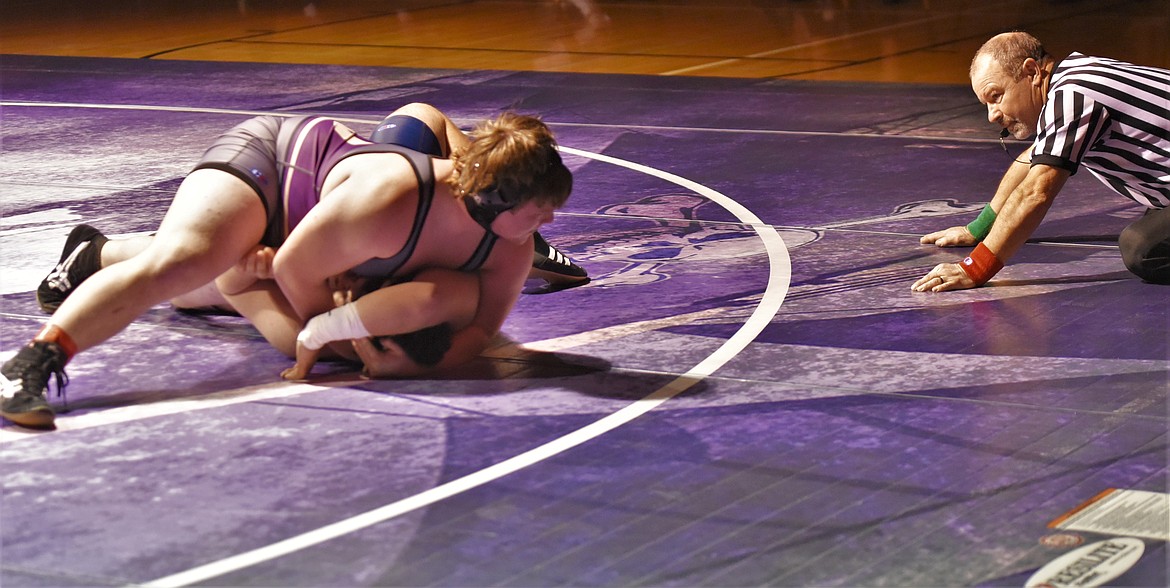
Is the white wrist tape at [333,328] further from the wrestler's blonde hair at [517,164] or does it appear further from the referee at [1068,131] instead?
the referee at [1068,131]

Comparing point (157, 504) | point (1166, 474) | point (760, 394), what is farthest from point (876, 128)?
point (157, 504)

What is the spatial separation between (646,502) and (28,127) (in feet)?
17.6

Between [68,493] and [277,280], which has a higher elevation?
[277,280]

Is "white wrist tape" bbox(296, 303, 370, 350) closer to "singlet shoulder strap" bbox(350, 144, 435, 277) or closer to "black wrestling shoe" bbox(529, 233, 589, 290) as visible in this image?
"singlet shoulder strap" bbox(350, 144, 435, 277)

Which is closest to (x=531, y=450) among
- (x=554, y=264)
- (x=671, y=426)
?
(x=671, y=426)

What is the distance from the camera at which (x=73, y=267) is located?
160 inches

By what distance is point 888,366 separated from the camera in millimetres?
3711

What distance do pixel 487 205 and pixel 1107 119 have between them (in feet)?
6.36

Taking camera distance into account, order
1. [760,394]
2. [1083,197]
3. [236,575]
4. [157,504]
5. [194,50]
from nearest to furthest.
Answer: [236,575] → [157,504] → [760,394] → [1083,197] → [194,50]

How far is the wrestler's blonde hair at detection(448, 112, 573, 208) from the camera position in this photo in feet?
10.6

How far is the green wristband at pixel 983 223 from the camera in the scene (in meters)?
4.84

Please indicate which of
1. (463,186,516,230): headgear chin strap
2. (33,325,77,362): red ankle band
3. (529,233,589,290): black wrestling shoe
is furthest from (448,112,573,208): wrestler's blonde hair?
(529,233,589,290): black wrestling shoe

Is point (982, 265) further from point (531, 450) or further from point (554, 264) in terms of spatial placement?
point (531, 450)

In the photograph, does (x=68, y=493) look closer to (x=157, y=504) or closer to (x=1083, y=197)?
(x=157, y=504)
